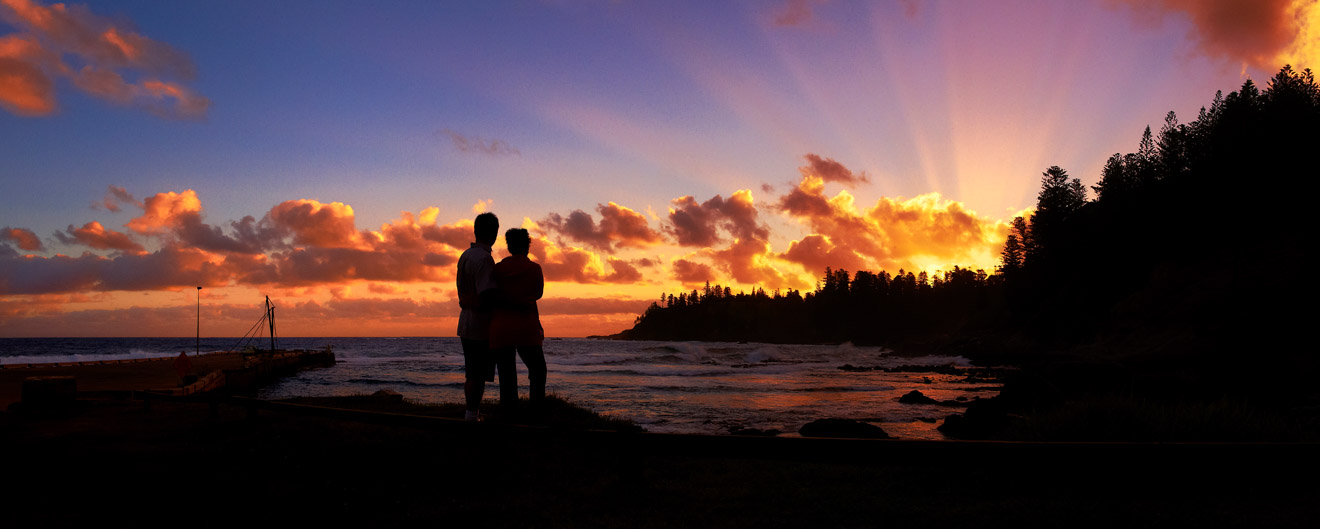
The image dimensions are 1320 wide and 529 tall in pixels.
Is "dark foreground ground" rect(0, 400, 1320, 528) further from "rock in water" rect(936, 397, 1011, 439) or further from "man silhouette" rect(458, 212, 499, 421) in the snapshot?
"rock in water" rect(936, 397, 1011, 439)

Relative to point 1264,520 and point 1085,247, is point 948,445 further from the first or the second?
point 1085,247

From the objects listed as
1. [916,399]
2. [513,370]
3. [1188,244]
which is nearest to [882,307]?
[1188,244]

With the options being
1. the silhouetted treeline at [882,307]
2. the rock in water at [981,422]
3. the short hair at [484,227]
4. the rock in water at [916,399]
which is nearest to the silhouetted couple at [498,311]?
the short hair at [484,227]

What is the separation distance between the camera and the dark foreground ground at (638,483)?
4.13 m

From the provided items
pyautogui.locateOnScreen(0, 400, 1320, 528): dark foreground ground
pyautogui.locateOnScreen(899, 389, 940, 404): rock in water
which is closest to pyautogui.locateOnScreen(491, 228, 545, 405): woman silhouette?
pyautogui.locateOnScreen(0, 400, 1320, 528): dark foreground ground

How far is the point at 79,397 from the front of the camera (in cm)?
1466

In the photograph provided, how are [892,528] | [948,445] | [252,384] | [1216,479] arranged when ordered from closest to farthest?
[948,445], [892,528], [1216,479], [252,384]

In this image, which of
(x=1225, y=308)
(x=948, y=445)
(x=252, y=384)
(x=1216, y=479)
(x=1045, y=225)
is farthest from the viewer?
(x=1045, y=225)

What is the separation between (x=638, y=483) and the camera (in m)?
5.42

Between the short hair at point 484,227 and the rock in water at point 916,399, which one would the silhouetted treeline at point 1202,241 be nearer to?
the rock in water at point 916,399

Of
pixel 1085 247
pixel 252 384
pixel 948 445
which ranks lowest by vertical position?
pixel 252 384

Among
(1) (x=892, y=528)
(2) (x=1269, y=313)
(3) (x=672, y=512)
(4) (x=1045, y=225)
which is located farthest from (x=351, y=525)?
(4) (x=1045, y=225)

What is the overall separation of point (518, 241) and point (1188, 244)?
54900 mm

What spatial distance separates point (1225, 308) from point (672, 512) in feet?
149
